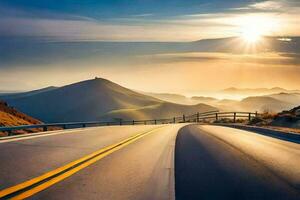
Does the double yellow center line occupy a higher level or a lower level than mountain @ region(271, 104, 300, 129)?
lower

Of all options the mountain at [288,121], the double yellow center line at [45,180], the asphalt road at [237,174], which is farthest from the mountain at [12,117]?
the double yellow center line at [45,180]

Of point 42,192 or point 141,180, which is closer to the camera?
point 42,192

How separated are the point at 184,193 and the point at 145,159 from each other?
509 centimetres

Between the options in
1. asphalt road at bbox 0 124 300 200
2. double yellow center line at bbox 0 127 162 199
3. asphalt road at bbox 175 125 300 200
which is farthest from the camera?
asphalt road at bbox 175 125 300 200

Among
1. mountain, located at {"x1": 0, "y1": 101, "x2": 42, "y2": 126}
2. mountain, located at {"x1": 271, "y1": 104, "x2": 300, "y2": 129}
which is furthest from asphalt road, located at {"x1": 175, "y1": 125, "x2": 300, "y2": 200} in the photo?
mountain, located at {"x1": 0, "y1": 101, "x2": 42, "y2": 126}

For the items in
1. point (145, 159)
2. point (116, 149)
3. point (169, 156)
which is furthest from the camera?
point (116, 149)

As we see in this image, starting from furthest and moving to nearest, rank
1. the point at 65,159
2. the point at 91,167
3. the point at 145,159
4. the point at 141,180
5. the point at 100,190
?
1. the point at 145,159
2. the point at 65,159
3. the point at 91,167
4. the point at 141,180
5. the point at 100,190

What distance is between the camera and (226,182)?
32.0 ft

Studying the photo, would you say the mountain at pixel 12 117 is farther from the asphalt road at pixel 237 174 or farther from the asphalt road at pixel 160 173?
the asphalt road at pixel 237 174

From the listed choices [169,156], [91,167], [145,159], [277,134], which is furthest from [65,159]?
[277,134]

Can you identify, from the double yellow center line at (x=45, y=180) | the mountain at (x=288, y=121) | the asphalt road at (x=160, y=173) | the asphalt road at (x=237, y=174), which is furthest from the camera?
the mountain at (x=288, y=121)

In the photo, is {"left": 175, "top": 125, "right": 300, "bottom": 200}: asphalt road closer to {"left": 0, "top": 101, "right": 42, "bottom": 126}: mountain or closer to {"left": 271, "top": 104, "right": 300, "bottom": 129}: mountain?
{"left": 271, "top": 104, "right": 300, "bottom": 129}: mountain

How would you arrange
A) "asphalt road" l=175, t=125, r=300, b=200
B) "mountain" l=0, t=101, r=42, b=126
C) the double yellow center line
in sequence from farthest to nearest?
"mountain" l=0, t=101, r=42, b=126 < "asphalt road" l=175, t=125, r=300, b=200 < the double yellow center line

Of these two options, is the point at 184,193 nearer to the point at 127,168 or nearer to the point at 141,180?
the point at 141,180
